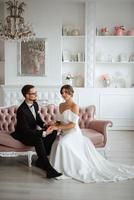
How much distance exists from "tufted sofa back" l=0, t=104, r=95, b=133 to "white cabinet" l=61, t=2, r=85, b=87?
271 centimetres

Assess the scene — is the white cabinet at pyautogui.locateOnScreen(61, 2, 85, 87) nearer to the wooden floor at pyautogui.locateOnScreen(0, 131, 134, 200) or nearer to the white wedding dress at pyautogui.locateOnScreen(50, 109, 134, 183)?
the white wedding dress at pyautogui.locateOnScreen(50, 109, 134, 183)

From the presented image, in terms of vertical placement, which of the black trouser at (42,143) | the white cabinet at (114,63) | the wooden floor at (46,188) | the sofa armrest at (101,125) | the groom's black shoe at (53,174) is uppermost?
the white cabinet at (114,63)

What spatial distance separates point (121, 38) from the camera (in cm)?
904

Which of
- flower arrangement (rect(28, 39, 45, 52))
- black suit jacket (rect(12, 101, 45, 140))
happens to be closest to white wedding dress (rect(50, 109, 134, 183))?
black suit jacket (rect(12, 101, 45, 140))

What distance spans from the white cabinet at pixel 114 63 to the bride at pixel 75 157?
3.96 m

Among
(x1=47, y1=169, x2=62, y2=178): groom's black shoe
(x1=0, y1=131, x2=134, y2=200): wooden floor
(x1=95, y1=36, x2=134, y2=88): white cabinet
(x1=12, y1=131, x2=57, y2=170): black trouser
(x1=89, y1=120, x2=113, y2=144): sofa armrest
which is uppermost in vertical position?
(x1=95, y1=36, x2=134, y2=88): white cabinet

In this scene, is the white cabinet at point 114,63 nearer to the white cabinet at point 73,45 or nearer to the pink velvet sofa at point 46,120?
the white cabinet at point 73,45

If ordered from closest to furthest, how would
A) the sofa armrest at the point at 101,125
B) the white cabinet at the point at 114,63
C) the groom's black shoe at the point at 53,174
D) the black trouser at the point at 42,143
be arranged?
the groom's black shoe at the point at 53,174 → the black trouser at the point at 42,143 → the sofa armrest at the point at 101,125 → the white cabinet at the point at 114,63

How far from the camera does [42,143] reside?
5.12 m

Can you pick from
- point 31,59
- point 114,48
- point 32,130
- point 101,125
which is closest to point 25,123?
point 32,130

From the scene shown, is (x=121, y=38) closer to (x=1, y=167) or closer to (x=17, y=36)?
(x=17, y=36)

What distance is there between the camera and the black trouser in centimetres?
495

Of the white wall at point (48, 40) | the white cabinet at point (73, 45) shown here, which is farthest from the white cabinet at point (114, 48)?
the white wall at point (48, 40)

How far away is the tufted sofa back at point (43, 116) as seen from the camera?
615 centimetres
